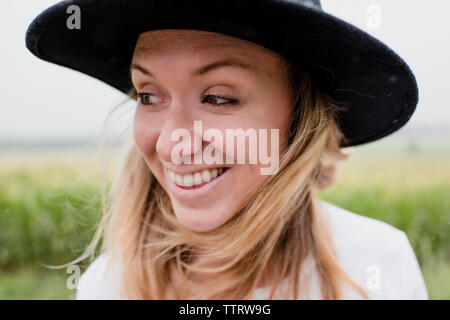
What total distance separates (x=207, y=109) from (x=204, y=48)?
7.3 inches

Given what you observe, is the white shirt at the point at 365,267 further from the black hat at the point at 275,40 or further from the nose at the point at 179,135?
the nose at the point at 179,135

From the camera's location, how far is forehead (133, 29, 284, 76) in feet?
4.39

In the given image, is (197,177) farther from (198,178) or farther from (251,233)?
(251,233)

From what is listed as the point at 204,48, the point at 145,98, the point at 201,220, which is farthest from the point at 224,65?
the point at 201,220

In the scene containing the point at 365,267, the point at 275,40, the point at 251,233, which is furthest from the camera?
the point at 365,267

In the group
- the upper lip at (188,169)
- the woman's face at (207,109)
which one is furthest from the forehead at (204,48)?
the upper lip at (188,169)

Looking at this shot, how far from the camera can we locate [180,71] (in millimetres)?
1352

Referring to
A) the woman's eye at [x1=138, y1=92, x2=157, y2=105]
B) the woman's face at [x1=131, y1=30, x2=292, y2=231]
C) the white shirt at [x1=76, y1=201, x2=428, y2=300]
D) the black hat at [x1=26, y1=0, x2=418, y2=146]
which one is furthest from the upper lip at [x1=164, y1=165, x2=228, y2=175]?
the white shirt at [x1=76, y1=201, x2=428, y2=300]

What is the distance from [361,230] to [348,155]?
34cm

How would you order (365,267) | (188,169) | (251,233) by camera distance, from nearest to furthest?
(188,169), (251,233), (365,267)

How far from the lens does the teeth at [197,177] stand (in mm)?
1509

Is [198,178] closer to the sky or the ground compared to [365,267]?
closer to the sky

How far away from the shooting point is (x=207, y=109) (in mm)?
1401
